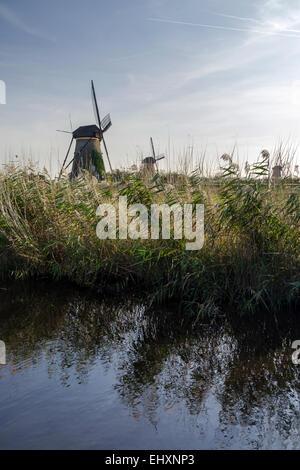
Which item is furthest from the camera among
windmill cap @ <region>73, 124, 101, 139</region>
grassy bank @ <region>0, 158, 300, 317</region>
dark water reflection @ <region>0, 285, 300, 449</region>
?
windmill cap @ <region>73, 124, 101, 139</region>

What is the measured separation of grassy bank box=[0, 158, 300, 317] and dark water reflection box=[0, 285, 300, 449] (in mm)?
503

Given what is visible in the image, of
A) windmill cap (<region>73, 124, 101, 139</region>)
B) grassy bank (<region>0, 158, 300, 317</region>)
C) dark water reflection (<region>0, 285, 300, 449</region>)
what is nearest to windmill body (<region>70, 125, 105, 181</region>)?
windmill cap (<region>73, 124, 101, 139</region>)

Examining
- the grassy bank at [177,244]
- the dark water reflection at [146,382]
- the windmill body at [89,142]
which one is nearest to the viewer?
the dark water reflection at [146,382]

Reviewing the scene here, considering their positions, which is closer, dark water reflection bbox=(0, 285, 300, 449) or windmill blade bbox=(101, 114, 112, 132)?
dark water reflection bbox=(0, 285, 300, 449)

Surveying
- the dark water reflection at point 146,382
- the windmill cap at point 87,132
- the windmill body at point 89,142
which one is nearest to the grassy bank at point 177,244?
the dark water reflection at point 146,382

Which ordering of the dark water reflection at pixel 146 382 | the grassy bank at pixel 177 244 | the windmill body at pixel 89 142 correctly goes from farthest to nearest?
1. the windmill body at pixel 89 142
2. the grassy bank at pixel 177 244
3. the dark water reflection at pixel 146 382

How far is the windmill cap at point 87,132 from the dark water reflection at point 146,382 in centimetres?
2204

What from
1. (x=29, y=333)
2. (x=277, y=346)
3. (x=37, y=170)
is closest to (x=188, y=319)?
(x=277, y=346)

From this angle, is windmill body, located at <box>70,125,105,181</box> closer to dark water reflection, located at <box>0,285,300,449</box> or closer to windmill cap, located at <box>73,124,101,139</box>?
windmill cap, located at <box>73,124,101,139</box>

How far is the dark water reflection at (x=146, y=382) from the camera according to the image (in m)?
2.82

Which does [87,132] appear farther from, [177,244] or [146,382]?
[146,382]

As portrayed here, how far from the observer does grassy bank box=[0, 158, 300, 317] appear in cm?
514

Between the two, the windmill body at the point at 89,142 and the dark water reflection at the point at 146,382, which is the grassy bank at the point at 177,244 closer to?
the dark water reflection at the point at 146,382

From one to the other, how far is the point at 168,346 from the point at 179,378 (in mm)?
745
